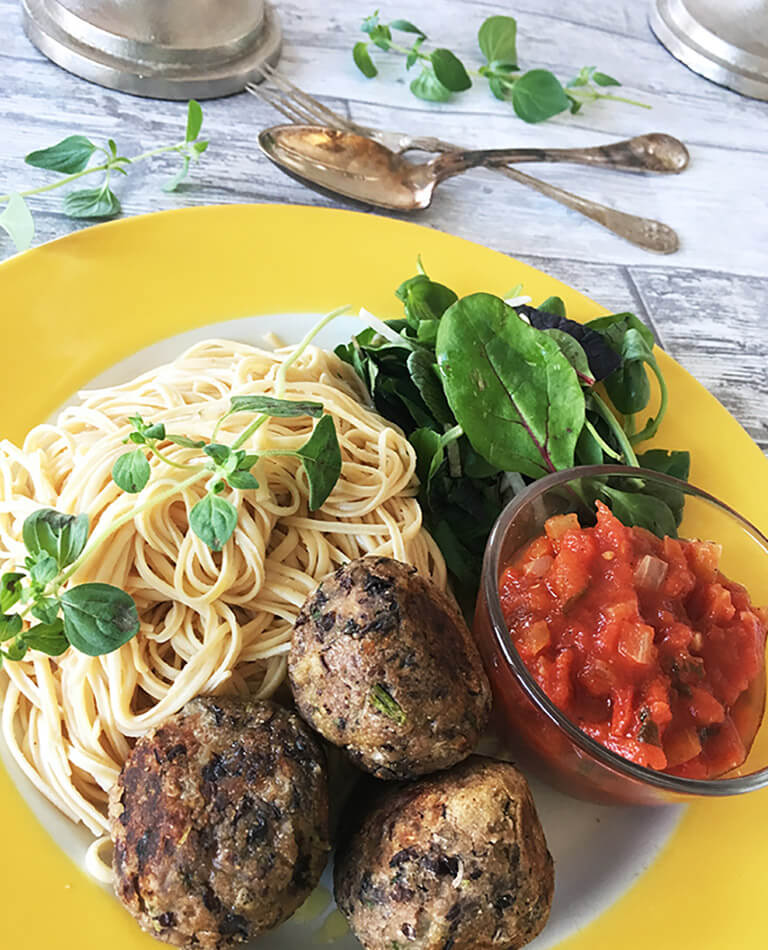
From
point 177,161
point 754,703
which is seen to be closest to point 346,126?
point 177,161

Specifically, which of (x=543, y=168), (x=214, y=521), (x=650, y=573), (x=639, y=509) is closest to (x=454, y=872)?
(x=214, y=521)

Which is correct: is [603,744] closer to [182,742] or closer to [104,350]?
[182,742]

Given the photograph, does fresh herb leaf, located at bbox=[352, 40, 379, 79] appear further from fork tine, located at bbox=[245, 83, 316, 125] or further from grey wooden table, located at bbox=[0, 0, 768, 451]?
fork tine, located at bbox=[245, 83, 316, 125]

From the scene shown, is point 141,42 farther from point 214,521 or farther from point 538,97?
point 214,521

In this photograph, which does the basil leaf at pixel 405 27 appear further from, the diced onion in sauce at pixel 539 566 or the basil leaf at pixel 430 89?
the diced onion in sauce at pixel 539 566

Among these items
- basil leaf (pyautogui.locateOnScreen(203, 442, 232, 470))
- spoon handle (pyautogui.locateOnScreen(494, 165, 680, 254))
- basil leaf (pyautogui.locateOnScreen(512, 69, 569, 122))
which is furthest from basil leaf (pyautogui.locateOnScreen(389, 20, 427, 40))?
basil leaf (pyautogui.locateOnScreen(203, 442, 232, 470))

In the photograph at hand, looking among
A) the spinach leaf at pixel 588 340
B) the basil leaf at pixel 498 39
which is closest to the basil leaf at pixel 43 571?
the spinach leaf at pixel 588 340

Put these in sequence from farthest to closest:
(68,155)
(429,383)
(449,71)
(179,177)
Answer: (449,71), (179,177), (68,155), (429,383)
